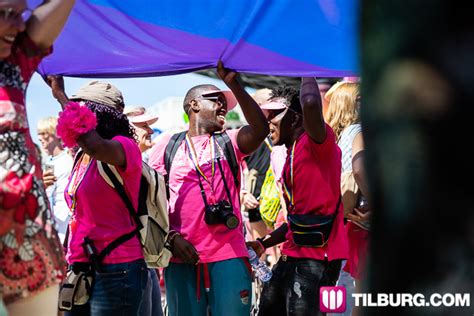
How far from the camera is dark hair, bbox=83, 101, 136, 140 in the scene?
5.00m

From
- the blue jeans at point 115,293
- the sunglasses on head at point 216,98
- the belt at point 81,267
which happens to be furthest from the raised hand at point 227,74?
the belt at point 81,267

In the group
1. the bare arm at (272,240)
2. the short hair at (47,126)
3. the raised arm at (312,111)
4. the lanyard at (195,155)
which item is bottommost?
the bare arm at (272,240)

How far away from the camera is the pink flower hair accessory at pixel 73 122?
4.36 m

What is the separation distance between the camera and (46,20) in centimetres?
322

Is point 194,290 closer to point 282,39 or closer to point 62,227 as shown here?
point 282,39

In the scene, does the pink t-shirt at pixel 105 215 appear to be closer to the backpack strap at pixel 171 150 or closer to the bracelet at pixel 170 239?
the bracelet at pixel 170 239

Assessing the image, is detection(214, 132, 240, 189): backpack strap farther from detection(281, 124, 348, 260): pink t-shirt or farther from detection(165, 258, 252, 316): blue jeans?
detection(165, 258, 252, 316): blue jeans

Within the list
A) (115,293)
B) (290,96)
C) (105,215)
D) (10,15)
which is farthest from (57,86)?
(10,15)

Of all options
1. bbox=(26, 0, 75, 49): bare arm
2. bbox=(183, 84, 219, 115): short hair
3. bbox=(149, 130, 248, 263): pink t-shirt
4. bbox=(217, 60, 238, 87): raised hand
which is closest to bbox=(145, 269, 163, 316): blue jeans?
bbox=(149, 130, 248, 263): pink t-shirt

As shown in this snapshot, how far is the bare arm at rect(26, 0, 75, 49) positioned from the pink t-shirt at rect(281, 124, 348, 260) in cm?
236

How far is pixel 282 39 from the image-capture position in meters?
4.85

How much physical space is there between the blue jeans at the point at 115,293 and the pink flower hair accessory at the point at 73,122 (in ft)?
2.72

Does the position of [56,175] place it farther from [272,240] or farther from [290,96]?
[290,96]

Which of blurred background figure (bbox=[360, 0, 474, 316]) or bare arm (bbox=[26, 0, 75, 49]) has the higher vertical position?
bare arm (bbox=[26, 0, 75, 49])
